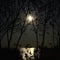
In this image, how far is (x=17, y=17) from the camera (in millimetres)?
8305

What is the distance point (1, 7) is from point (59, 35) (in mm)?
2578

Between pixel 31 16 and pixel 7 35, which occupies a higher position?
pixel 31 16

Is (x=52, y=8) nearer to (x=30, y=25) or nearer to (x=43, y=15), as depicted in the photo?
(x=43, y=15)

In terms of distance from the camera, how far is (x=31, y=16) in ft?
26.9

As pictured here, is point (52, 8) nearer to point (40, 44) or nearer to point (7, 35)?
point (40, 44)

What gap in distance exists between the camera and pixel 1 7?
840cm

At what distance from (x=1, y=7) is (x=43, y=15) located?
1716 mm

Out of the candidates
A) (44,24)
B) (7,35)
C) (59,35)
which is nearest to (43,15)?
(44,24)

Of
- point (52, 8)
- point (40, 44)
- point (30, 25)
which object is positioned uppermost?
point (52, 8)

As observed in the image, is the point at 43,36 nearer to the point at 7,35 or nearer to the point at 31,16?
the point at 31,16

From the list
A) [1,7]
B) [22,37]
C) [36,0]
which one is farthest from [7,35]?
[36,0]

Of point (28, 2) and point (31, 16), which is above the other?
point (28, 2)

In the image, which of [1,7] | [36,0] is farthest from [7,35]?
[36,0]

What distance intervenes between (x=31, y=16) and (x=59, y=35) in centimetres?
A: 135
